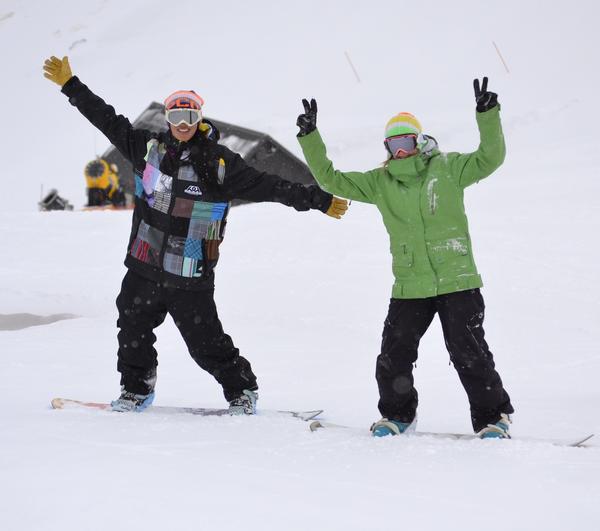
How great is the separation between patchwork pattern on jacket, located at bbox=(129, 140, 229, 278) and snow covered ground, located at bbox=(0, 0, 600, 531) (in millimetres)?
859

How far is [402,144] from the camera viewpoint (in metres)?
4.19

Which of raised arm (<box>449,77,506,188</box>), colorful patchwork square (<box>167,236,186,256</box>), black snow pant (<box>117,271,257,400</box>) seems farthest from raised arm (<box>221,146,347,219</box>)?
raised arm (<box>449,77,506,188</box>)

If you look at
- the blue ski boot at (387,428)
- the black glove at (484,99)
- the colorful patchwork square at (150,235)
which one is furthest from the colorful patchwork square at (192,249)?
the black glove at (484,99)

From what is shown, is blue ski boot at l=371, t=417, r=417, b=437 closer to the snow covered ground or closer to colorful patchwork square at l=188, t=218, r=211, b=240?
the snow covered ground

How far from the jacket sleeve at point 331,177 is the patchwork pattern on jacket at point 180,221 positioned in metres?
0.52

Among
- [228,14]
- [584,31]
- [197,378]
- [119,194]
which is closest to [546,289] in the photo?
[197,378]

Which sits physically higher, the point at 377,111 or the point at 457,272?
the point at 377,111

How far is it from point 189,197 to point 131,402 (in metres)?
1.23

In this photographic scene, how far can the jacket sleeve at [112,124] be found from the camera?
464cm

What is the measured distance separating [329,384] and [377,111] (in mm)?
17853

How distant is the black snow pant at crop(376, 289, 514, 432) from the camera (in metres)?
4.00

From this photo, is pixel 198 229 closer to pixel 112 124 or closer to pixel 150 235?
pixel 150 235

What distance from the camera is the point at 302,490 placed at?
9.87ft

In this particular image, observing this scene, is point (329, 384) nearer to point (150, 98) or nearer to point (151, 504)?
point (151, 504)
